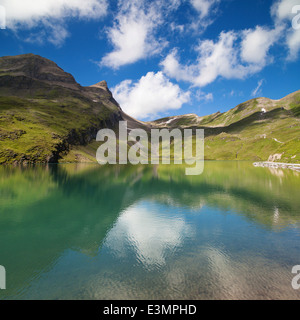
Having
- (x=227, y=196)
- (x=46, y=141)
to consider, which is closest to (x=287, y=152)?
(x=227, y=196)

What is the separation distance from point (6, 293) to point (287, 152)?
633 feet

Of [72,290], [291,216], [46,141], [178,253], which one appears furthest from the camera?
[46,141]

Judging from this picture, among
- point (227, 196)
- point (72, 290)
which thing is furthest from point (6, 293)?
point (227, 196)

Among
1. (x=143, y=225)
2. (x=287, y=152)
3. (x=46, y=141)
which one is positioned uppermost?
(x=46, y=141)

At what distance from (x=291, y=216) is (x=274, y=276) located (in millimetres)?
21989

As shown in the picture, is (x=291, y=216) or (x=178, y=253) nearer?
(x=178, y=253)

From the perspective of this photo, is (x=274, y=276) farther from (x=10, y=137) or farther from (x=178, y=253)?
(x=10, y=137)

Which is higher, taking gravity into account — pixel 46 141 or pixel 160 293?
pixel 46 141

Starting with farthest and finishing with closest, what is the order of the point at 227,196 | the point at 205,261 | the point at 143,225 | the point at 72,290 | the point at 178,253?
the point at 227,196, the point at 143,225, the point at 178,253, the point at 205,261, the point at 72,290

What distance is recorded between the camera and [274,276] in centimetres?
1596
